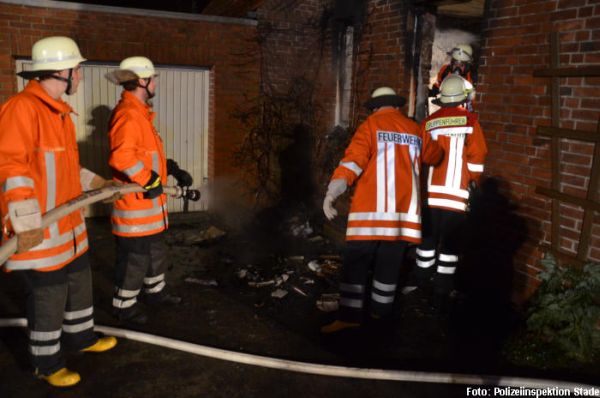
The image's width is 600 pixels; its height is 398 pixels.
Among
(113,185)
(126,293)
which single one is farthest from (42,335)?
(113,185)

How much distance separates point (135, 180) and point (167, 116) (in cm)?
414

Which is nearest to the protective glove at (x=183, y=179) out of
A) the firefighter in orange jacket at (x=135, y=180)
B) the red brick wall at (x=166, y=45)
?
the firefighter in orange jacket at (x=135, y=180)

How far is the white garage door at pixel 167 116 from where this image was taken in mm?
7461

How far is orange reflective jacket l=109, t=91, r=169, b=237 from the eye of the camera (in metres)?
4.10

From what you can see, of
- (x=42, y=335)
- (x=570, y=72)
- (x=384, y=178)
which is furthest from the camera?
(x=570, y=72)

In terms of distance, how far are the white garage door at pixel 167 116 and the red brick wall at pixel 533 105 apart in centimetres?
465

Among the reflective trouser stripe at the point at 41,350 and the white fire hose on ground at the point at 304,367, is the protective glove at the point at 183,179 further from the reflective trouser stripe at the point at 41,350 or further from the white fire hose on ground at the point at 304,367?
the reflective trouser stripe at the point at 41,350

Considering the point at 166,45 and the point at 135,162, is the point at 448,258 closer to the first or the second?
the point at 135,162

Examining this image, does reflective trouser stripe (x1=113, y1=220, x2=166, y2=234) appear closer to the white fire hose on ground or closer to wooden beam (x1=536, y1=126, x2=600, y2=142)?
the white fire hose on ground

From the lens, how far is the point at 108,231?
739cm

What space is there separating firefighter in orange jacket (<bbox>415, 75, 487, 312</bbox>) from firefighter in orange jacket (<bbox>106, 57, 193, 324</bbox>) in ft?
8.78

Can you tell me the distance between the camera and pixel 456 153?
4848mm

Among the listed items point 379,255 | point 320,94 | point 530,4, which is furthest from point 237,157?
point 530,4

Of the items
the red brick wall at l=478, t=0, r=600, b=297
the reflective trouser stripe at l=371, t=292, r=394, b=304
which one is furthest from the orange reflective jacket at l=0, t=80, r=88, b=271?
the red brick wall at l=478, t=0, r=600, b=297
